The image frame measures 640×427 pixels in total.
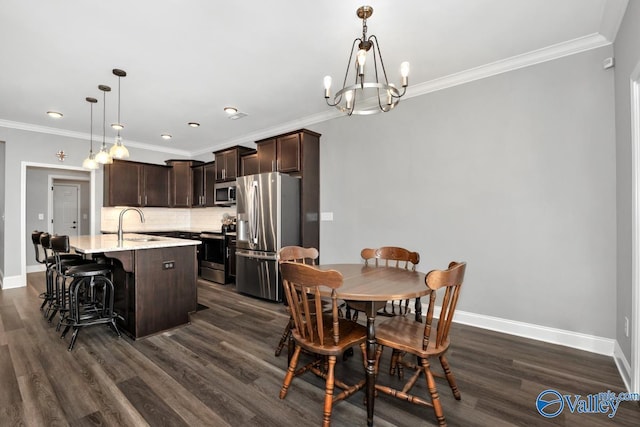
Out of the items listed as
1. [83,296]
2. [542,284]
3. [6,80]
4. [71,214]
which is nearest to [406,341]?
[542,284]

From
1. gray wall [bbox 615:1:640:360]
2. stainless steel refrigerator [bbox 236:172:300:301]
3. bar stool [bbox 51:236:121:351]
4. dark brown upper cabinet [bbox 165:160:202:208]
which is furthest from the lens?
dark brown upper cabinet [bbox 165:160:202:208]

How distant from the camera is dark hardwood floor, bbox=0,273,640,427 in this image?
175cm

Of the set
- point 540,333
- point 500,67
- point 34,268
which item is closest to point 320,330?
point 540,333

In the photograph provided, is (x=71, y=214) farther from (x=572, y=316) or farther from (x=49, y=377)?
(x=572, y=316)

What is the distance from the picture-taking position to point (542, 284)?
2801mm

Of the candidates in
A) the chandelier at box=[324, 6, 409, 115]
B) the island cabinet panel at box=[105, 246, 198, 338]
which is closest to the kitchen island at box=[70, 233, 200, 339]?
the island cabinet panel at box=[105, 246, 198, 338]

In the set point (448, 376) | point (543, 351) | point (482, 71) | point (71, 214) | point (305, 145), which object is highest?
point (482, 71)

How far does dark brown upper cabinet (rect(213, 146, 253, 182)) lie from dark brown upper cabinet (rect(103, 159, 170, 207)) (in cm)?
161

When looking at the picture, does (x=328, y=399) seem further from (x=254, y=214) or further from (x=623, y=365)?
(x=254, y=214)

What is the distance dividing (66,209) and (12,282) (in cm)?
260

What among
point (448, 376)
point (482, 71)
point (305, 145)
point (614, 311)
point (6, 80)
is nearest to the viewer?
point (448, 376)

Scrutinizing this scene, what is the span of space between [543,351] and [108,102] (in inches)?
225

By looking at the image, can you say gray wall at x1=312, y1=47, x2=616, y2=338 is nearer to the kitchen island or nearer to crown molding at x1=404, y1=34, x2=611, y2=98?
crown molding at x1=404, y1=34, x2=611, y2=98

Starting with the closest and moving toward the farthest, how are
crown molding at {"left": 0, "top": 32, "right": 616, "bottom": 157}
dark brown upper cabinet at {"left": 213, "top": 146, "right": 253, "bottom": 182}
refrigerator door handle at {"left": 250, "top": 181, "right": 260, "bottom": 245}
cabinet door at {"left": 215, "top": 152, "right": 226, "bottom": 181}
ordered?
crown molding at {"left": 0, "top": 32, "right": 616, "bottom": 157} → refrigerator door handle at {"left": 250, "top": 181, "right": 260, "bottom": 245} → dark brown upper cabinet at {"left": 213, "top": 146, "right": 253, "bottom": 182} → cabinet door at {"left": 215, "top": 152, "right": 226, "bottom": 181}
